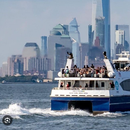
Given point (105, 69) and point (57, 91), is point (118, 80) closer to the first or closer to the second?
point (105, 69)

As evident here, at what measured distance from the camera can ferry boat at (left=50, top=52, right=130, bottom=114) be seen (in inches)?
2066

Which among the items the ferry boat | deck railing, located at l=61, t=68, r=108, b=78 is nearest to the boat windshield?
the ferry boat

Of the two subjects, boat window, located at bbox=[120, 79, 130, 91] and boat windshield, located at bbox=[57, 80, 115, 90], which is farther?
boat window, located at bbox=[120, 79, 130, 91]

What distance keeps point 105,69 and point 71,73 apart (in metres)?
2.53

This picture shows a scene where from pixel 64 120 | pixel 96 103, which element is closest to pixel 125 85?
pixel 96 103

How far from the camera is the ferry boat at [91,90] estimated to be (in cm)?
5247

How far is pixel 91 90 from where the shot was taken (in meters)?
52.5

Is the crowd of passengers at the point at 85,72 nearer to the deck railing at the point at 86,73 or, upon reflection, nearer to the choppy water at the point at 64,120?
the deck railing at the point at 86,73

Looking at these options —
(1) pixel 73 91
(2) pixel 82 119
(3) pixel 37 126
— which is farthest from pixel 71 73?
(3) pixel 37 126

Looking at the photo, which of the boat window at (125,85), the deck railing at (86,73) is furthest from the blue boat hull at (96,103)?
the boat window at (125,85)

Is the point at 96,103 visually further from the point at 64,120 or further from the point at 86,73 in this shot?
the point at 64,120

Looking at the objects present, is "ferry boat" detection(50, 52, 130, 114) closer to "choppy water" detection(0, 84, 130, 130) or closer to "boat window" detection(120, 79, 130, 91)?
"boat window" detection(120, 79, 130, 91)

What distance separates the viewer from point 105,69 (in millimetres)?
53969

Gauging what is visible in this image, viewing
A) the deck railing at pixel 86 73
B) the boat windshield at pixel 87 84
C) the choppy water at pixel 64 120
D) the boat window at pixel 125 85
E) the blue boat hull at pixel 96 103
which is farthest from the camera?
the boat window at pixel 125 85
